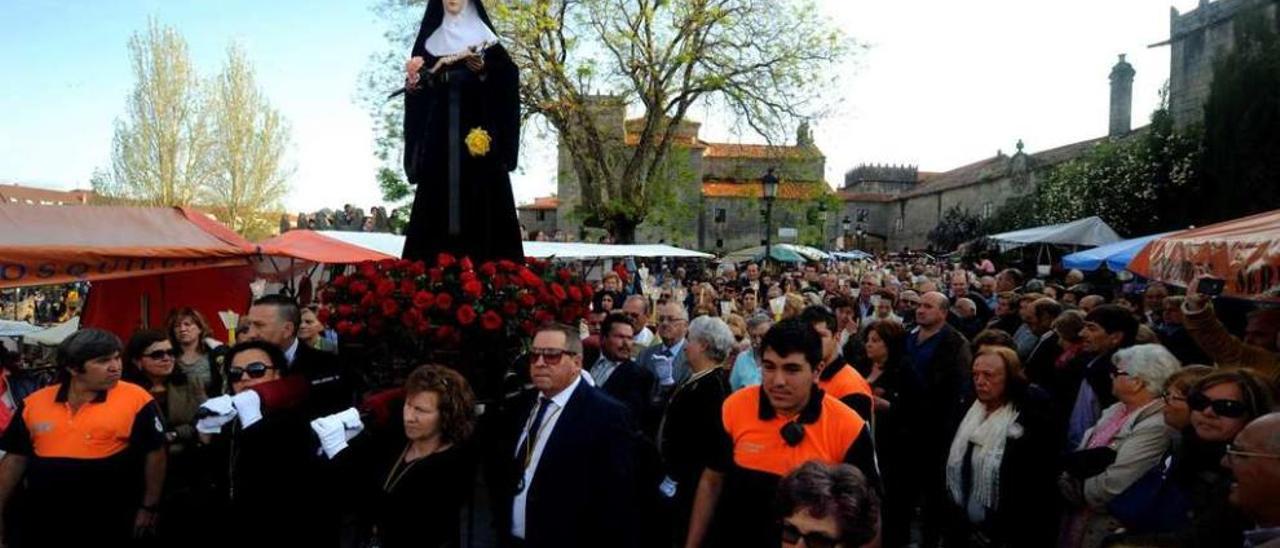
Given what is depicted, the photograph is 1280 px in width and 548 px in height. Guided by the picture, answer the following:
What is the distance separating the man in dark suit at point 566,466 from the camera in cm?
323

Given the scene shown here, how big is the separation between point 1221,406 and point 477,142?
3.62 meters

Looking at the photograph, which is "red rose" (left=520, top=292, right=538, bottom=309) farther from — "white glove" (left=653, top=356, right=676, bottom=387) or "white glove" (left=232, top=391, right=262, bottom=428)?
"white glove" (left=653, top=356, right=676, bottom=387)

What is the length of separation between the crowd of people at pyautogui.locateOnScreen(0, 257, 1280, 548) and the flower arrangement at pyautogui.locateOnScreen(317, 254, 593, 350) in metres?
0.20

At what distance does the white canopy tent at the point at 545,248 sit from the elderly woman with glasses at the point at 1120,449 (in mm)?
3010

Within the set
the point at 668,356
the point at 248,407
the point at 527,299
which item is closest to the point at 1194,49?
the point at 668,356

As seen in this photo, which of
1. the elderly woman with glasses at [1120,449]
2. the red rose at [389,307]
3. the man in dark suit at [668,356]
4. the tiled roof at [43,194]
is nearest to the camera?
the red rose at [389,307]

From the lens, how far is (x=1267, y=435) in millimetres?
2588

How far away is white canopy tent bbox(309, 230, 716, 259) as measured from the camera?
1127 centimetres

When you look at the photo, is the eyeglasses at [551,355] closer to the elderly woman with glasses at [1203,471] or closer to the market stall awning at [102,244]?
the elderly woman with glasses at [1203,471]

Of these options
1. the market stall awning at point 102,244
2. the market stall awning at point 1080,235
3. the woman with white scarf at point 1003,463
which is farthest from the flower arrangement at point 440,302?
the market stall awning at point 1080,235

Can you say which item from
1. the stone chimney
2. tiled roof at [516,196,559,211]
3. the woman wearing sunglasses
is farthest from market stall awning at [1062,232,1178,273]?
tiled roof at [516,196,559,211]

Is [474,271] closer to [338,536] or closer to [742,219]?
[338,536]

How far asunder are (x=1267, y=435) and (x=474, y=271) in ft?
10.1

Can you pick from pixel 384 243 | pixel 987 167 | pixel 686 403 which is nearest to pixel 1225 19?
pixel 987 167
